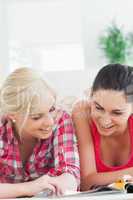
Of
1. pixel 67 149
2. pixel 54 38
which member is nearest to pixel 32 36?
pixel 54 38

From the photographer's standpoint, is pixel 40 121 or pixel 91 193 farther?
pixel 40 121

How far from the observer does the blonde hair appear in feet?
4.56

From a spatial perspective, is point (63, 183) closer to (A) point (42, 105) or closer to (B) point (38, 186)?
(B) point (38, 186)

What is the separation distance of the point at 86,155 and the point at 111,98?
0.75ft

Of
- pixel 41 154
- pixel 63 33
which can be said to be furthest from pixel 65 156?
pixel 63 33

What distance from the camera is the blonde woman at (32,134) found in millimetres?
1380

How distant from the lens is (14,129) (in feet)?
4.83

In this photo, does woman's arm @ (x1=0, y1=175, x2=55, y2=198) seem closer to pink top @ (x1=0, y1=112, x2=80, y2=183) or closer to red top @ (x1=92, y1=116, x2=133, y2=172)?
pink top @ (x1=0, y1=112, x2=80, y2=183)

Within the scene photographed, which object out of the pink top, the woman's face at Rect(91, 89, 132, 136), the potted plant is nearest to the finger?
the pink top

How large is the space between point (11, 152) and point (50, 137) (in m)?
0.15

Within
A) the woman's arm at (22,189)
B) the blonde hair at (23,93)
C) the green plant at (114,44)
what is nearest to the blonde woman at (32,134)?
the blonde hair at (23,93)

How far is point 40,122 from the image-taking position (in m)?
1.38

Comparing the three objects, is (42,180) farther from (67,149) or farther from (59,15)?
(59,15)

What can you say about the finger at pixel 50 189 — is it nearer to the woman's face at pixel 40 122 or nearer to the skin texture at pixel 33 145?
the skin texture at pixel 33 145
